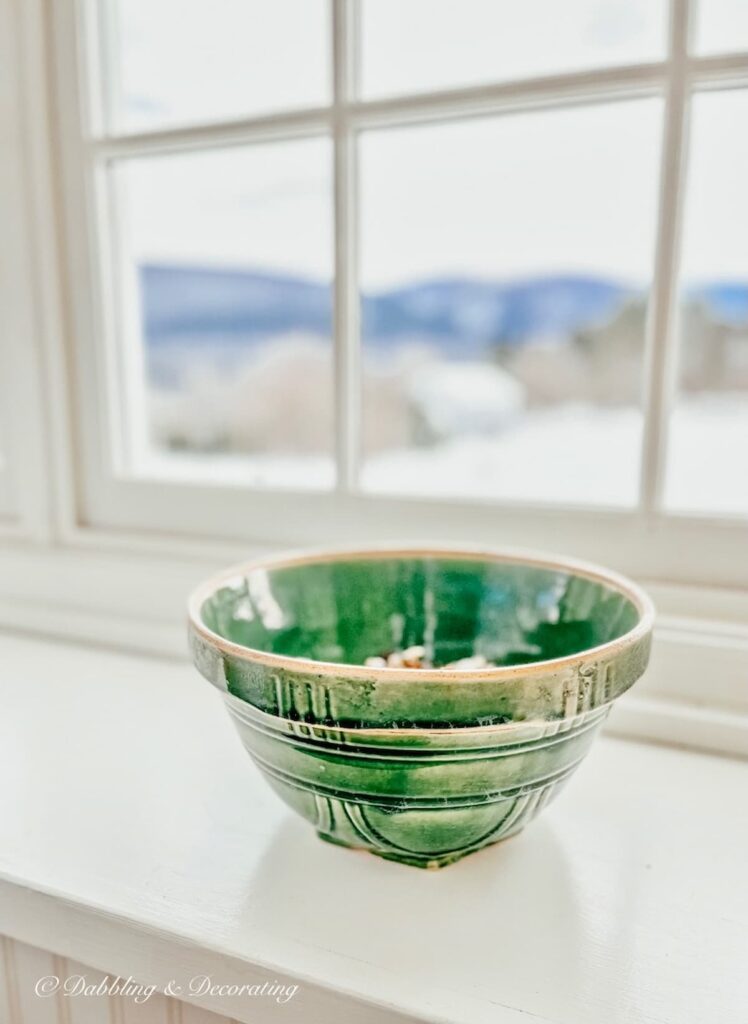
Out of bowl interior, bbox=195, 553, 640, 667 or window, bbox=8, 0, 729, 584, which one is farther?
window, bbox=8, 0, 729, 584

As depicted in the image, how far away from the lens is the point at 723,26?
592 millimetres

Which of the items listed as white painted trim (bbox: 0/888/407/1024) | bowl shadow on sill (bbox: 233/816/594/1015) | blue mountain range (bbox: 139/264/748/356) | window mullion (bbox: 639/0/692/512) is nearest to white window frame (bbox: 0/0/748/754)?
window mullion (bbox: 639/0/692/512)

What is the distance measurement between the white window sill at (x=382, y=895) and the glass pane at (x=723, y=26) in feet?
1.83

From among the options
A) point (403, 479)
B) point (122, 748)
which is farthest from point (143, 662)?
point (403, 479)

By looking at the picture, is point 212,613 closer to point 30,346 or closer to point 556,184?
point 30,346

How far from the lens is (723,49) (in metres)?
0.58

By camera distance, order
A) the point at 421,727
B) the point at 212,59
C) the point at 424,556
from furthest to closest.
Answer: the point at 212,59, the point at 424,556, the point at 421,727

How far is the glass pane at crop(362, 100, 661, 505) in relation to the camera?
0.75 metres

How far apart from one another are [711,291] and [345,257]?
1.22 feet

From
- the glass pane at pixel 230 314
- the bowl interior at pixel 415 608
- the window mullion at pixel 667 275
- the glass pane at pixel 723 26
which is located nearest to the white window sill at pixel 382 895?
the bowl interior at pixel 415 608

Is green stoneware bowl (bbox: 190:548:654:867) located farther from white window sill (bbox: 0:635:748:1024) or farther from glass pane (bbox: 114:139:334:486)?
glass pane (bbox: 114:139:334:486)

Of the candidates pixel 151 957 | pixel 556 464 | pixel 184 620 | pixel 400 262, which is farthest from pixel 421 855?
pixel 400 262

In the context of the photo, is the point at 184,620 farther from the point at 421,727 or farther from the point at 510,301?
the point at 510,301

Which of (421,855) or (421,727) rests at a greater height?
(421,727)
